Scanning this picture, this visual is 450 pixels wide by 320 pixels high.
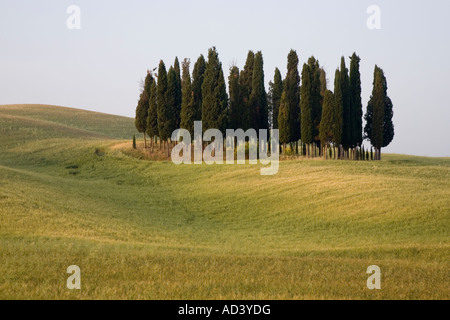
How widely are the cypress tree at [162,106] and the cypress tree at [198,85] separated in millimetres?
3258

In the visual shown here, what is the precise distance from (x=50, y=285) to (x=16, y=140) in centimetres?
6280

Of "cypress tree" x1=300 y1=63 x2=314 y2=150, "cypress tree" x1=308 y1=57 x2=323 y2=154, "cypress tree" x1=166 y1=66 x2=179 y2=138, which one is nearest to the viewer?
"cypress tree" x1=300 y1=63 x2=314 y2=150

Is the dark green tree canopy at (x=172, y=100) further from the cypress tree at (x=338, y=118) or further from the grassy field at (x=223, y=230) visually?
the cypress tree at (x=338, y=118)

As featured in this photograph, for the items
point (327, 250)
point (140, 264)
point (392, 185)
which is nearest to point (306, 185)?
point (392, 185)

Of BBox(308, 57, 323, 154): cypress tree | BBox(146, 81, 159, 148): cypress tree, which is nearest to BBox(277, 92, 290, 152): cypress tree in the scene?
BBox(308, 57, 323, 154): cypress tree

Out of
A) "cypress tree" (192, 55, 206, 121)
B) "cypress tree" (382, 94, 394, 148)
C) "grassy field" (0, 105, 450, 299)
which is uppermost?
"cypress tree" (192, 55, 206, 121)

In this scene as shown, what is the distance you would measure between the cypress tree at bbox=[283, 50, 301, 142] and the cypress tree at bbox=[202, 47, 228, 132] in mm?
7038

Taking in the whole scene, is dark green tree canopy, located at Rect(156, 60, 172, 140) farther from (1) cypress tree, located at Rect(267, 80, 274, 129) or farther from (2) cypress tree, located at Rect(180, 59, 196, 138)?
(1) cypress tree, located at Rect(267, 80, 274, 129)

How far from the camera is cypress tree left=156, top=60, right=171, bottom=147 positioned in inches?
2288

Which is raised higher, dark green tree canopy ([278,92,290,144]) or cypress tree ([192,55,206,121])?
cypress tree ([192,55,206,121])

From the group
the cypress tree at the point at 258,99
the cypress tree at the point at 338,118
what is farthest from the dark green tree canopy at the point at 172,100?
the cypress tree at the point at 338,118

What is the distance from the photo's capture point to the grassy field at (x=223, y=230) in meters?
12.5
